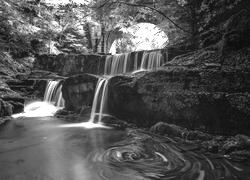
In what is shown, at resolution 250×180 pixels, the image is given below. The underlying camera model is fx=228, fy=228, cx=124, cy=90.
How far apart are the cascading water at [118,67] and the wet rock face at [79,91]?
0.39 metres

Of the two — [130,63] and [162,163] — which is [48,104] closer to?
[130,63]

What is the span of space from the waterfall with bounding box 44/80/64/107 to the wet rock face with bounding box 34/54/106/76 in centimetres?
388

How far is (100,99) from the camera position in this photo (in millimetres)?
9773

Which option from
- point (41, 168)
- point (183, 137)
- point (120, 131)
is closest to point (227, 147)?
point (183, 137)

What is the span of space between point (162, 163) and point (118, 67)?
11398 millimetres

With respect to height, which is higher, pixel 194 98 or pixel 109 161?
pixel 194 98

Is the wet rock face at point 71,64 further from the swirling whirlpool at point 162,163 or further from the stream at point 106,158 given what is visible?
the swirling whirlpool at point 162,163

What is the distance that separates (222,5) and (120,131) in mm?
5935

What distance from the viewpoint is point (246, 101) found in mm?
5797

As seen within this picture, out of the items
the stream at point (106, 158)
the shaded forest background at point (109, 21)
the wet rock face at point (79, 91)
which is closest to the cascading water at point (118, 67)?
the wet rock face at point (79, 91)

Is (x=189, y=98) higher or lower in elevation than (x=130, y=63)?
lower

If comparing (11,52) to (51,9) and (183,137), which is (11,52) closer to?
(51,9)

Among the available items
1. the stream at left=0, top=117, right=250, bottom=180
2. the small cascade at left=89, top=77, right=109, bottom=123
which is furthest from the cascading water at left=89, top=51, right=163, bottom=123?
the stream at left=0, top=117, right=250, bottom=180

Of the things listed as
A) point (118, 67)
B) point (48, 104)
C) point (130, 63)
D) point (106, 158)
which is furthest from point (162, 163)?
point (118, 67)
